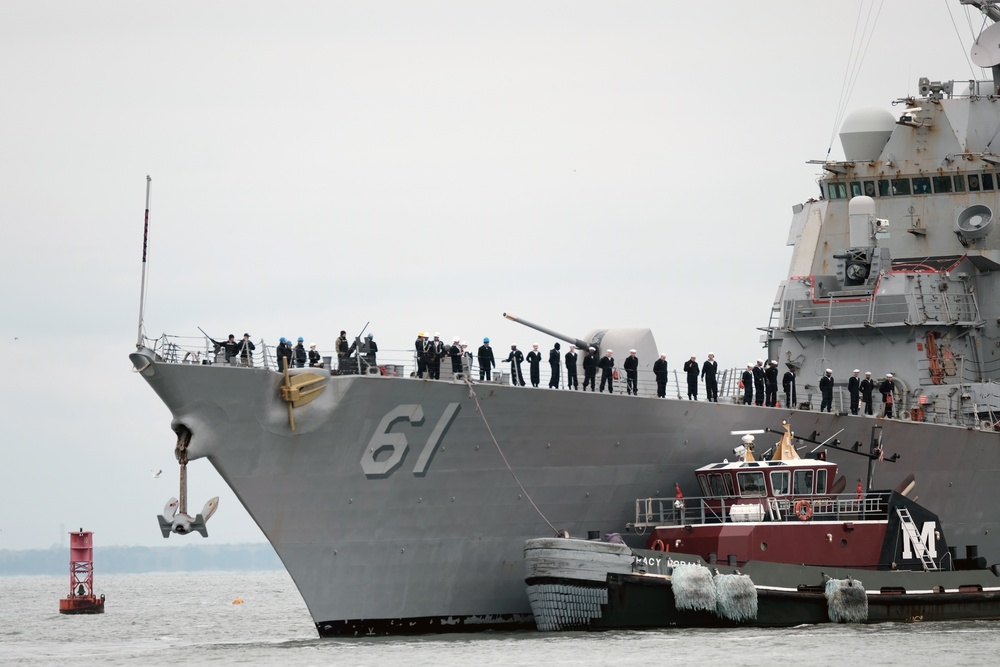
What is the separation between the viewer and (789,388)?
32938mm

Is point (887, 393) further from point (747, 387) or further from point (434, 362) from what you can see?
point (434, 362)

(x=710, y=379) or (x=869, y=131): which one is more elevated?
(x=869, y=131)

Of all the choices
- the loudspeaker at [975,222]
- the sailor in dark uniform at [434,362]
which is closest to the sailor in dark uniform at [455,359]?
the sailor in dark uniform at [434,362]

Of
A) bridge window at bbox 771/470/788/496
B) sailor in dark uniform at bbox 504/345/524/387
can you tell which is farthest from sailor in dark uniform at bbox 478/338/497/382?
bridge window at bbox 771/470/788/496

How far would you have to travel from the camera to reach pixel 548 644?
84.6ft

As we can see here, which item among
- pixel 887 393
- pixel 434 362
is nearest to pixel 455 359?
pixel 434 362

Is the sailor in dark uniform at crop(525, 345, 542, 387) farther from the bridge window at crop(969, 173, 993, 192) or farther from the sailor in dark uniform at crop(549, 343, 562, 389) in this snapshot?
the bridge window at crop(969, 173, 993, 192)

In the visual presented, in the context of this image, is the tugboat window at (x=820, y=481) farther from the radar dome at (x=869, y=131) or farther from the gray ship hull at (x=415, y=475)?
the radar dome at (x=869, y=131)

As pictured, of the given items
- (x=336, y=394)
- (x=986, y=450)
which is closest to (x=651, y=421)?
(x=336, y=394)

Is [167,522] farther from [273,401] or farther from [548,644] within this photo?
[548,644]

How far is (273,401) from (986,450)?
14818 mm

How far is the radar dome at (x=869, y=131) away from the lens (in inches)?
1453

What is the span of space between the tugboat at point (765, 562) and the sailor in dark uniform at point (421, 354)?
364 centimetres

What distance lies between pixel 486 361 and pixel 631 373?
298 cm
